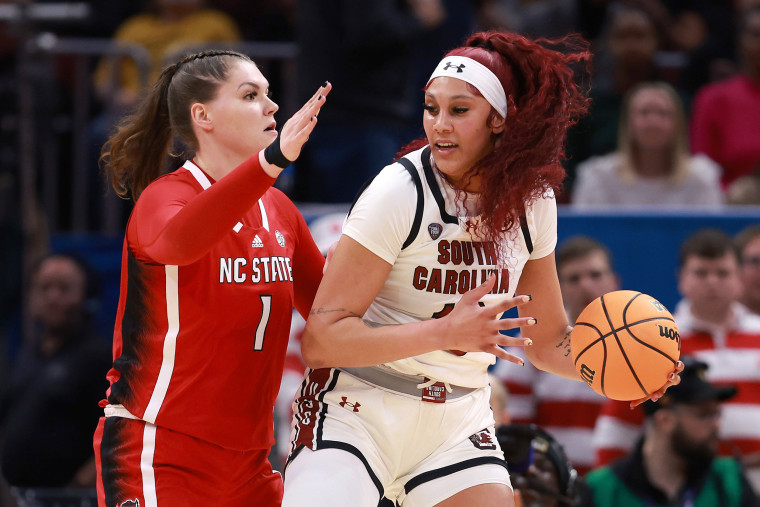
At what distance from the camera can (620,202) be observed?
304 inches

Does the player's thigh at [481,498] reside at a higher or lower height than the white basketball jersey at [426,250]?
lower

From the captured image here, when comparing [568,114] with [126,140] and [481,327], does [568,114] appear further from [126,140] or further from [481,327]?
[126,140]

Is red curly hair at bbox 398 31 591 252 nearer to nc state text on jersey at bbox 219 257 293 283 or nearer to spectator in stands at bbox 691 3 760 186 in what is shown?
nc state text on jersey at bbox 219 257 293 283

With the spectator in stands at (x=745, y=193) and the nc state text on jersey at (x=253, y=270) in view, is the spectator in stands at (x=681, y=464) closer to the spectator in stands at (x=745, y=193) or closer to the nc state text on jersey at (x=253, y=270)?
the spectator in stands at (x=745, y=193)

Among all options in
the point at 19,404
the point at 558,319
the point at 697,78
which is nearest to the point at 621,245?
the point at 697,78

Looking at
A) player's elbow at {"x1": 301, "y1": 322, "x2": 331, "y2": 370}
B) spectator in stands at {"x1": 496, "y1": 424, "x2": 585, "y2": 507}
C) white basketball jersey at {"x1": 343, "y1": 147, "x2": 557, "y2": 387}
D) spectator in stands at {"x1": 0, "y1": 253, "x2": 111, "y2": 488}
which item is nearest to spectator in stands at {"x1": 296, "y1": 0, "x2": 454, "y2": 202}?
spectator in stands at {"x1": 0, "y1": 253, "x2": 111, "y2": 488}

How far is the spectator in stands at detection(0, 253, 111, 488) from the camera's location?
673 cm

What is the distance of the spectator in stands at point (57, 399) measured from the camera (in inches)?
265

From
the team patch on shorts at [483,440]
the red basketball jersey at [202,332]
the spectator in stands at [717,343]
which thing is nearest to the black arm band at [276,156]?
the red basketball jersey at [202,332]

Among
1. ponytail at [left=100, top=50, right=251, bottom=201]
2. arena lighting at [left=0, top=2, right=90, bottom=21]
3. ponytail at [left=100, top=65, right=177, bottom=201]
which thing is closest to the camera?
ponytail at [left=100, top=50, right=251, bottom=201]

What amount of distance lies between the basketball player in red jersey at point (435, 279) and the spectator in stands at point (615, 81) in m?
4.55

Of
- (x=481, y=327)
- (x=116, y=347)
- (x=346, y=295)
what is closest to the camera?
(x=481, y=327)

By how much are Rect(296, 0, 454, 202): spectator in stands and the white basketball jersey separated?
3.53 m

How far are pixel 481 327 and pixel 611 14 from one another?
650 cm
